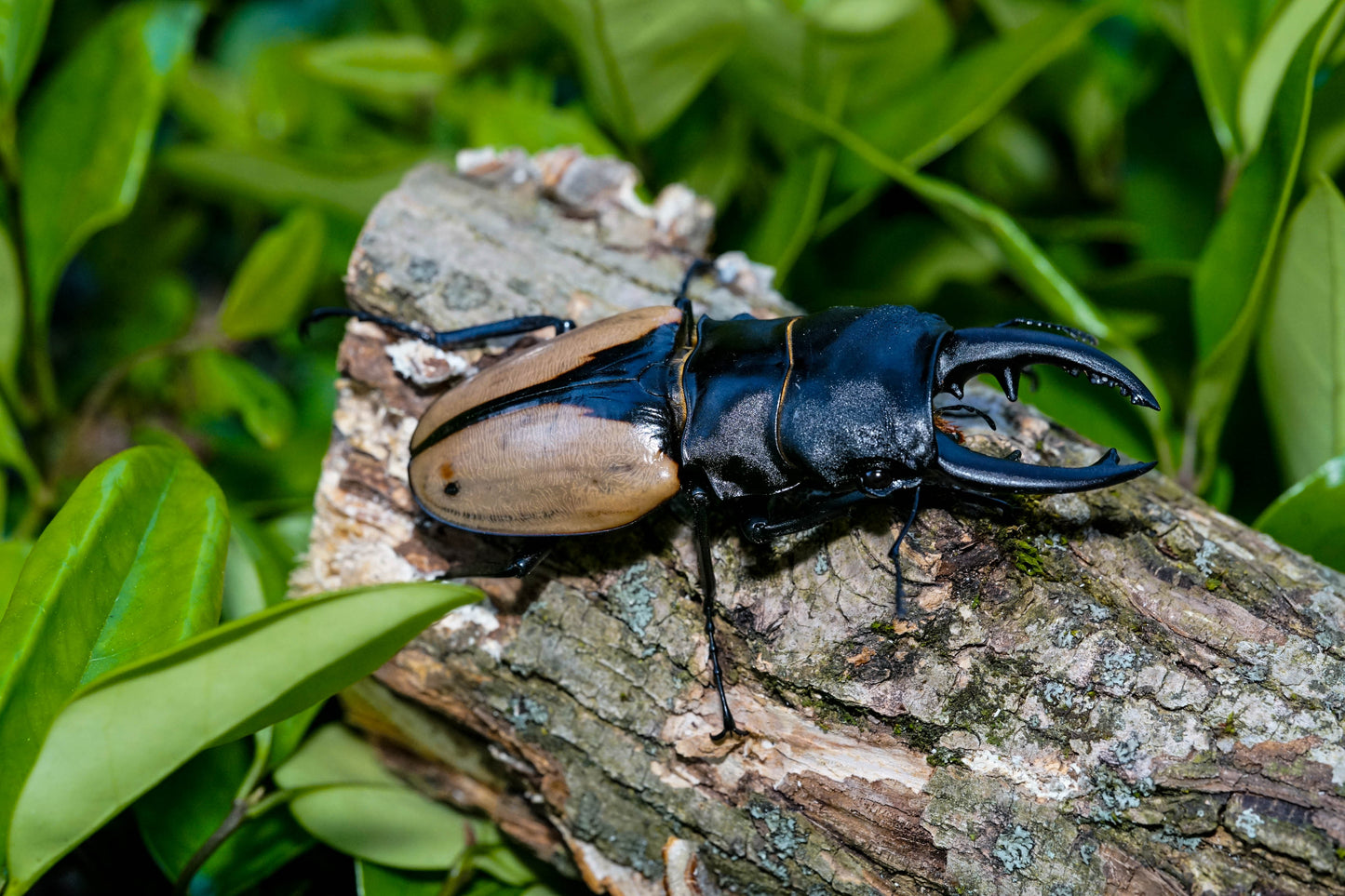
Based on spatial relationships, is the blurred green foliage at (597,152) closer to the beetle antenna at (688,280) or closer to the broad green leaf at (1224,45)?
the broad green leaf at (1224,45)

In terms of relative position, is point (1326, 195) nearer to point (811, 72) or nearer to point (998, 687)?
point (998, 687)

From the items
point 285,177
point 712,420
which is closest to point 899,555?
point 712,420

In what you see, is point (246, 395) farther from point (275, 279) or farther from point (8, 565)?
point (8, 565)

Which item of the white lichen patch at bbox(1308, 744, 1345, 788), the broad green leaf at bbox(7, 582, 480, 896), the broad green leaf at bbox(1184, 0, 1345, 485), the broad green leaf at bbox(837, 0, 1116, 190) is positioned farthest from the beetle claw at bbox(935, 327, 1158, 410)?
the broad green leaf at bbox(7, 582, 480, 896)

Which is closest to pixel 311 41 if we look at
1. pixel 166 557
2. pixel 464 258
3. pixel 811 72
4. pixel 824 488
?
pixel 464 258

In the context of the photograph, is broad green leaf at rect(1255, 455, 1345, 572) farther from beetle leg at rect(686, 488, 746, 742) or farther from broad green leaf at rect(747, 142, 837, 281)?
broad green leaf at rect(747, 142, 837, 281)

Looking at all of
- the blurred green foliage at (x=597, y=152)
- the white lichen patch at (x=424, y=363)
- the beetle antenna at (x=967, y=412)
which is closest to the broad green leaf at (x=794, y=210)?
the blurred green foliage at (x=597, y=152)
